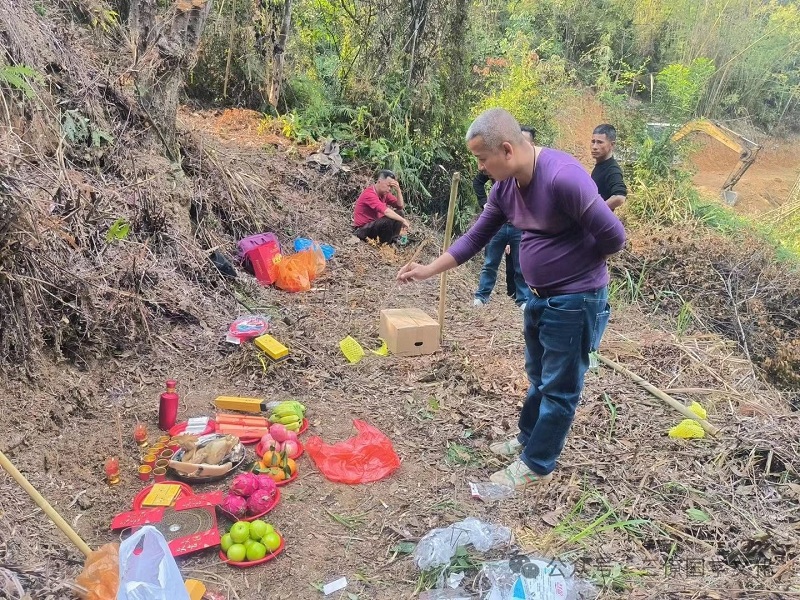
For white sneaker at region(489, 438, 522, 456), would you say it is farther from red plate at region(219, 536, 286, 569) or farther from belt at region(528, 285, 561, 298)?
red plate at region(219, 536, 286, 569)

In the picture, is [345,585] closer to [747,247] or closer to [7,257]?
[7,257]

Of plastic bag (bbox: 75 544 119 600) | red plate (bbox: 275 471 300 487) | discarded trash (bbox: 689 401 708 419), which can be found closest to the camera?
plastic bag (bbox: 75 544 119 600)

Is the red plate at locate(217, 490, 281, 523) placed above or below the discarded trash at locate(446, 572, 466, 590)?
below

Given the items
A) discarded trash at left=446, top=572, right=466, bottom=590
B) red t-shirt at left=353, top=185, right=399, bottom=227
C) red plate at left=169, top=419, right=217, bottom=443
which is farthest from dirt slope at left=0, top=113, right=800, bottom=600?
red t-shirt at left=353, top=185, right=399, bottom=227

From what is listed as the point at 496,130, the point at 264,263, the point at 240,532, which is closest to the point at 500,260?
the point at 264,263

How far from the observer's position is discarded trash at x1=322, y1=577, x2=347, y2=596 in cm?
245

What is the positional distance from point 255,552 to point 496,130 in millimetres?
2093

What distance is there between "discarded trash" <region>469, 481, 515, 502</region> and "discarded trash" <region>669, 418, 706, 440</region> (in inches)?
49.0

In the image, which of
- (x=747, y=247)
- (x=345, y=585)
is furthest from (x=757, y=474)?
(x=747, y=247)

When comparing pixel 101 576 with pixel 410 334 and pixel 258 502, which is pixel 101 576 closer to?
pixel 258 502

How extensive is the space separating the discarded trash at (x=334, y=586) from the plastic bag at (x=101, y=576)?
820 millimetres

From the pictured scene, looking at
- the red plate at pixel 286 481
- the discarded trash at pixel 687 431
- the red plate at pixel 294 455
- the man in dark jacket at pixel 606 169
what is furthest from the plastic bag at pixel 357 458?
the man in dark jacket at pixel 606 169

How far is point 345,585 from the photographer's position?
97.8 inches

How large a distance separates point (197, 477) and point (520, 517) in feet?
5.47
